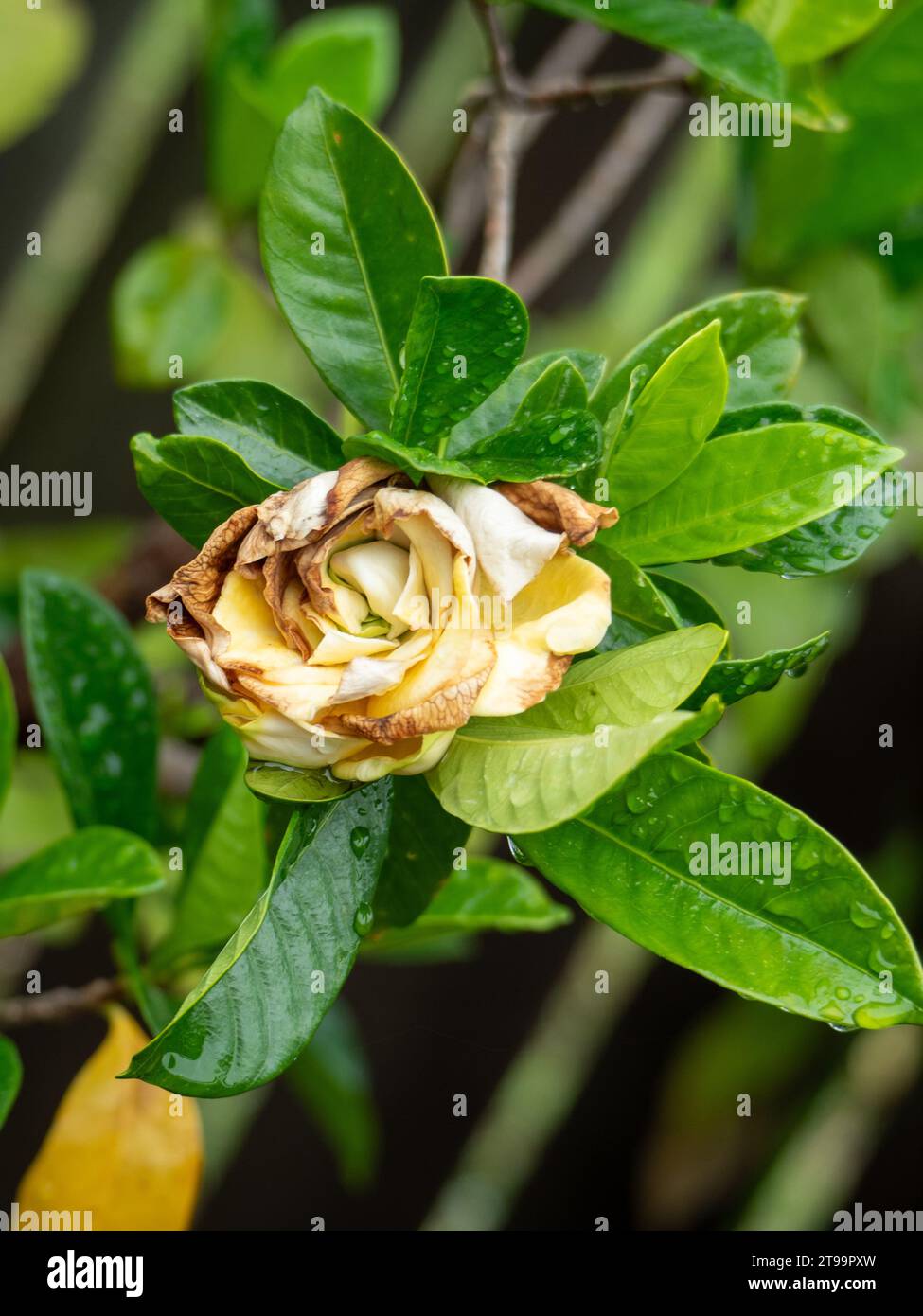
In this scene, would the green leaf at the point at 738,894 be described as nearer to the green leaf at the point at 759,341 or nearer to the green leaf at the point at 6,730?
the green leaf at the point at 759,341

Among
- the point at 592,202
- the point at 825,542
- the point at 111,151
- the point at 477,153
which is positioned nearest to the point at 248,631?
the point at 825,542

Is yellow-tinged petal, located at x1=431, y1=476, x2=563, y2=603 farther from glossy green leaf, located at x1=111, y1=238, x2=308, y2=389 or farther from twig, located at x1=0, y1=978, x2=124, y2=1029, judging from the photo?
glossy green leaf, located at x1=111, y1=238, x2=308, y2=389

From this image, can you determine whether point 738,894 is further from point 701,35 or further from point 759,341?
point 701,35

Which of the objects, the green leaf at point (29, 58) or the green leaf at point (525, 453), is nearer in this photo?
the green leaf at point (525, 453)

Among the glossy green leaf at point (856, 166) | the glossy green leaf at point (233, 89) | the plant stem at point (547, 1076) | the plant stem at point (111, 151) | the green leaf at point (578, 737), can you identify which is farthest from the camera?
the plant stem at point (547, 1076)

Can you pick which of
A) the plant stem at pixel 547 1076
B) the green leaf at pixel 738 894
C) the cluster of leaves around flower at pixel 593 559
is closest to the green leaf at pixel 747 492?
the cluster of leaves around flower at pixel 593 559

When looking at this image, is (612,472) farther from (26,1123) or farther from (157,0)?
(157,0)
